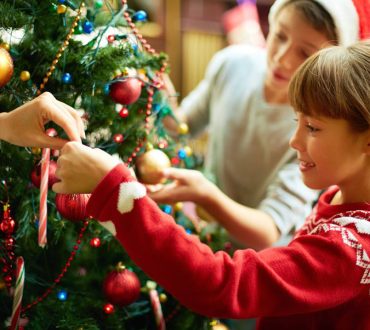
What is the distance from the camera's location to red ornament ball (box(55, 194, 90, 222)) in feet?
2.41

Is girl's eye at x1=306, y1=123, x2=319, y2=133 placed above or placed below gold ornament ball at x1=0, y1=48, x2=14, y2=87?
below

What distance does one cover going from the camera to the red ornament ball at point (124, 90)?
2.76 feet

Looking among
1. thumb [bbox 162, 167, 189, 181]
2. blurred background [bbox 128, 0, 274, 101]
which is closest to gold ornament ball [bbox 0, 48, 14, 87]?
thumb [bbox 162, 167, 189, 181]

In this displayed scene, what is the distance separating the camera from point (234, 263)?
684mm

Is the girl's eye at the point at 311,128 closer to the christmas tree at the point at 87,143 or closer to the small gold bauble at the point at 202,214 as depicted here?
the christmas tree at the point at 87,143

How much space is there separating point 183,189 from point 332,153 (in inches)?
12.8

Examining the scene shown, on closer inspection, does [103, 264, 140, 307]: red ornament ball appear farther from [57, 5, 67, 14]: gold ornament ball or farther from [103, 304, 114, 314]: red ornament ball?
[57, 5, 67, 14]: gold ornament ball

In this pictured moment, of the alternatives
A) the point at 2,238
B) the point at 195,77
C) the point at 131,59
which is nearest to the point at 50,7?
the point at 131,59

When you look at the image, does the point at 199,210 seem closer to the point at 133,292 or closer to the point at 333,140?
the point at 133,292

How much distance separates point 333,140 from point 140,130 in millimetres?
348

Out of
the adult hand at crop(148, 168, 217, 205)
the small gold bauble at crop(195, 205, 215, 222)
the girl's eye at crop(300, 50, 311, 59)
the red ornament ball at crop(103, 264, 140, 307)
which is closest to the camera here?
the red ornament ball at crop(103, 264, 140, 307)

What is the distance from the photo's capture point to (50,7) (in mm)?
798

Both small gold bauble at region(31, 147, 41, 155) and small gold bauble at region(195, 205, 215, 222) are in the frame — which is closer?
small gold bauble at region(31, 147, 41, 155)

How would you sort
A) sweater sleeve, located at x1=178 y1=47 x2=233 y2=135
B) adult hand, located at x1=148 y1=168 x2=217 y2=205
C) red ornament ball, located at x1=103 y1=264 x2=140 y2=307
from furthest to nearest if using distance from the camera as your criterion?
sweater sleeve, located at x1=178 y1=47 x2=233 y2=135, adult hand, located at x1=148 y1=168 x2=217 y2=205, red ornament ball, located at x1=103 y1=264 x2=140 y2=307
